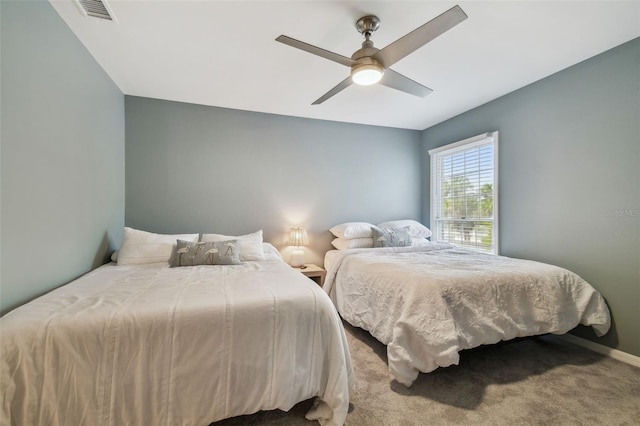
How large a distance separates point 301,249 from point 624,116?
10.6 ft

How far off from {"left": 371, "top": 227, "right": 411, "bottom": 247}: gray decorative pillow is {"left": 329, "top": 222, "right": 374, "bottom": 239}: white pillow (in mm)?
114

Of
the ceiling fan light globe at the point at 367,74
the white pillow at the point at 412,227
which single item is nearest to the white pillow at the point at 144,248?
the ceiling fan light globe at the point at 367,74

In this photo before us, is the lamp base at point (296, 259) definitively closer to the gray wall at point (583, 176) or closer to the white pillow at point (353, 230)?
the white pillow at point (353, 230)

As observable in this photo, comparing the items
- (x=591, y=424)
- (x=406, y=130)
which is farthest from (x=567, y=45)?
(x=591, y=424)

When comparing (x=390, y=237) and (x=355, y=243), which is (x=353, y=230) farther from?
(x=390, y=237)

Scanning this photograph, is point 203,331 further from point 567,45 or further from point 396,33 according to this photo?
point 567,45

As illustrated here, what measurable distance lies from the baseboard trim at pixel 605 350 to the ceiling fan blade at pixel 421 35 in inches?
110

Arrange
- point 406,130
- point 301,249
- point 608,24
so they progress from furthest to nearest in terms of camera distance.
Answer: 1. point 406,130
2. point 301,249
3. point 608,24

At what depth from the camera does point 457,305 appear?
6.06 feet

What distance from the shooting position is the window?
3285mm

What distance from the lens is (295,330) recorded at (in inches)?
57.3

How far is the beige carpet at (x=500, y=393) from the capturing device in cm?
153

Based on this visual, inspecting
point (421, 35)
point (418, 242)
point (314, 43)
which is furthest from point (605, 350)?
point (314, 43)

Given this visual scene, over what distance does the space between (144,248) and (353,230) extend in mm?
2315
